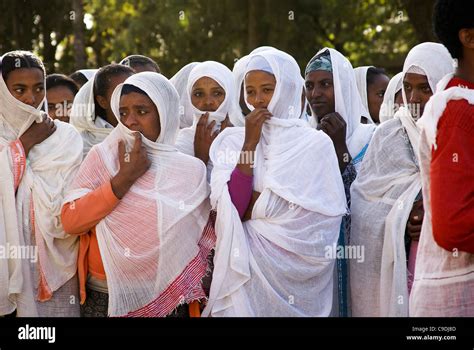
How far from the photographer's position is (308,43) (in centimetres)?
1404

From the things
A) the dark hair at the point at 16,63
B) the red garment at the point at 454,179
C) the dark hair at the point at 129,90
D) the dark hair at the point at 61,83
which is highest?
the dark hair at the point at 16,63

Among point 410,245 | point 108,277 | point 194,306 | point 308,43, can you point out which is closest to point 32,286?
point 108,277

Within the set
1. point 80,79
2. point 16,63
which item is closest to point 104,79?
point 16,63

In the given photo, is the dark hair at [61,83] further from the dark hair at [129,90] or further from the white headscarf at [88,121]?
the dark hair at [129,90]

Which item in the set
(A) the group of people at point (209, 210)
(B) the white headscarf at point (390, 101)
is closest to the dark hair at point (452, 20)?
(A) the group of people at point (209, 210)

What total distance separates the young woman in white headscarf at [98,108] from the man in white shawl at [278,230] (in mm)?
1082

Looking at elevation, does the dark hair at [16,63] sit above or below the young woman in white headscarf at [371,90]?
above

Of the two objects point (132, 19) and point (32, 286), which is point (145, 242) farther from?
point (132, 19)

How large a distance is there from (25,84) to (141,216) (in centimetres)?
104

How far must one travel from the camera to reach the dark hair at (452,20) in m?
3.56

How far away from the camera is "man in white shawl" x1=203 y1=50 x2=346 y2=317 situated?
5.07m

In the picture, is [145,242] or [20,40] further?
[20,40]

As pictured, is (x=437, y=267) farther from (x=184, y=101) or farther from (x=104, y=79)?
(x=184, y=101)
